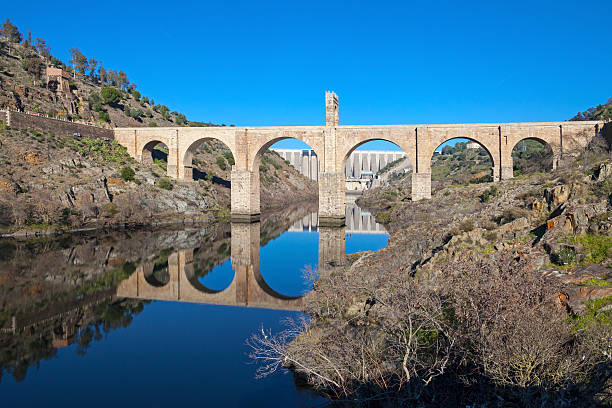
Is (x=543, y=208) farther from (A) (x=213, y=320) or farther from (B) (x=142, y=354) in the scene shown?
(B) (x=142, y=354)

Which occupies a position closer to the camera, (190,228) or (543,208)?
(543,208)

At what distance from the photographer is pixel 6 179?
25094 millimetres

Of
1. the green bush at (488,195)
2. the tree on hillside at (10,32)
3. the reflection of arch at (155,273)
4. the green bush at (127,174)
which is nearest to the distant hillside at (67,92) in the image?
the tree on hillside at (10,32)

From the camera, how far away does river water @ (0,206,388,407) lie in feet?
25.9

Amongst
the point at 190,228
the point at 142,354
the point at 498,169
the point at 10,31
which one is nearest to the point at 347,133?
the point at 498,169

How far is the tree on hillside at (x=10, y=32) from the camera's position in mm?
55438

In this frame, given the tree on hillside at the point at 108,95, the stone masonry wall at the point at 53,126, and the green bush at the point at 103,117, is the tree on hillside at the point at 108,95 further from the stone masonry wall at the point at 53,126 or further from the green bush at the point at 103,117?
the stone masonry wall at the point at 53,126

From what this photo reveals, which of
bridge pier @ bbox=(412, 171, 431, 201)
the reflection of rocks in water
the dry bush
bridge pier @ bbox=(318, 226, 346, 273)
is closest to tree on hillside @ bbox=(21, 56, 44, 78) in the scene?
the reflection of rocks in water

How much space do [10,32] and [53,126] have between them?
103ft

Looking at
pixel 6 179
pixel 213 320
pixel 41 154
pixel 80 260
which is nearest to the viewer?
pixel 213 320

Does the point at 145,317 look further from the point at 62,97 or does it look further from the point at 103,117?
the point at 62,97

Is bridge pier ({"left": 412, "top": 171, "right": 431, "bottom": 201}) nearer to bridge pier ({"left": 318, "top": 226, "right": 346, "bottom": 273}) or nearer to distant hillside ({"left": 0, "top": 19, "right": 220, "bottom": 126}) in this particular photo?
bridge pier ({"left": 318, "top": 226, "right": 346, "bottom": 273})

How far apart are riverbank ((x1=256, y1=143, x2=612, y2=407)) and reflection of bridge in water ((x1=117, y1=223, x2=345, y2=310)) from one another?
12.6 feet

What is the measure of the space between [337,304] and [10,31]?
64.7 meters
